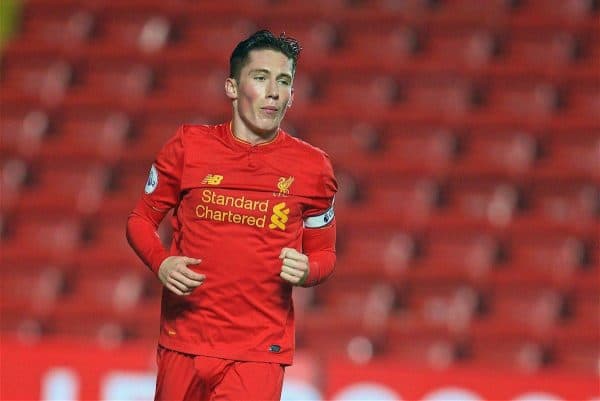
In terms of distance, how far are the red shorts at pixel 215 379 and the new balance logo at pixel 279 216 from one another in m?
0.35

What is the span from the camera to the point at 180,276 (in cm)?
296

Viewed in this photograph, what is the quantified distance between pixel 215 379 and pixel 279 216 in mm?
447

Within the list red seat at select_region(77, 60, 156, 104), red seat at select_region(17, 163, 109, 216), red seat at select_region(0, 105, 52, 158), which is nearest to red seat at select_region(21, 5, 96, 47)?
red seat at select_region(77, 60, 156, 104)

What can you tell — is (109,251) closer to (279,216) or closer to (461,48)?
(461,48)

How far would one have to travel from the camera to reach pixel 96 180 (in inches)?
287

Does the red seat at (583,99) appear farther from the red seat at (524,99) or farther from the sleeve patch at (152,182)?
the sleeve patch at (152,182)

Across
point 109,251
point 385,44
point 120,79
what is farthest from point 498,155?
point 120,79

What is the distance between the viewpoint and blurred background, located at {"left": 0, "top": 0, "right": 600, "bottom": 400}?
21.0ft

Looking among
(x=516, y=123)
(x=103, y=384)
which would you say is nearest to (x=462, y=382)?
(x=103, y=384)

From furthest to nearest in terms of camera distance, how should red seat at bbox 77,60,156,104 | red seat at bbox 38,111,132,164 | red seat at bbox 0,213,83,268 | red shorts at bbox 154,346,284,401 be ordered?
red seat at bbox 77,60,156,104, red seat at bbox 38,111,132,164, red seat at bbox 0,213,83,268, red shorts at bbox 154,346,284,401

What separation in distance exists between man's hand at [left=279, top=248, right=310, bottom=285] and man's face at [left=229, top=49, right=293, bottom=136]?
1.22ft

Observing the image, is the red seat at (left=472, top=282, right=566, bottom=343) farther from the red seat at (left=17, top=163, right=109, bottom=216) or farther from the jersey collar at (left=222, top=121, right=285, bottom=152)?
the jersey collar at (left=222, top=121, right=285, bottom=152)

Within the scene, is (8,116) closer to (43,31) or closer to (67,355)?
(43,31)

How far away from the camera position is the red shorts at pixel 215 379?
3.09 metres
